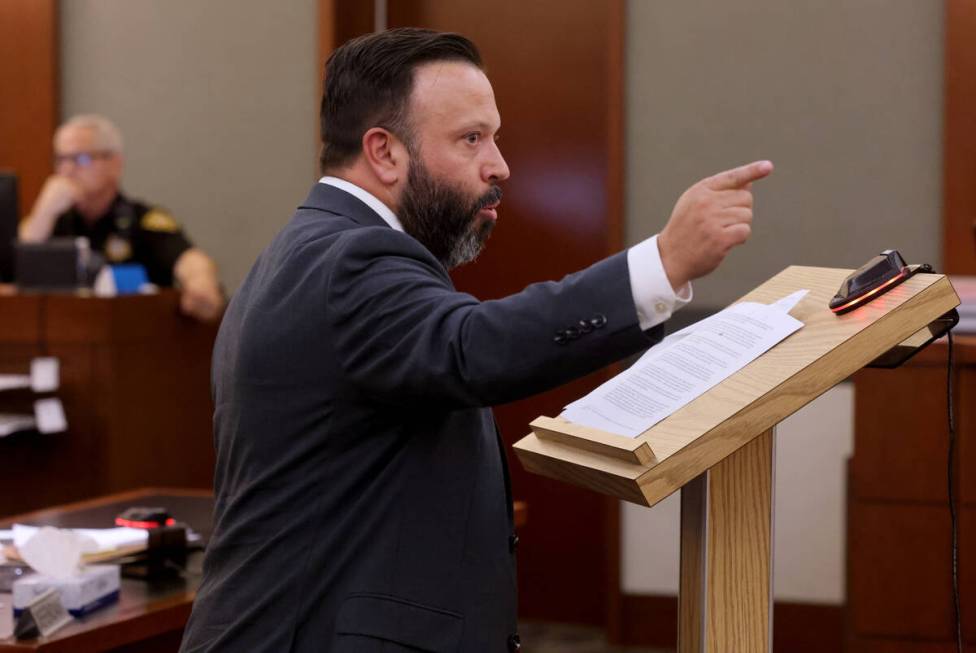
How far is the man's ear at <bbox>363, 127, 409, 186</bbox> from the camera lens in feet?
5.68

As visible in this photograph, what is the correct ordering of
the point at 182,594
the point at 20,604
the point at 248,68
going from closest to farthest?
the point at 20,604
the point at 182,594
the point at 248,68

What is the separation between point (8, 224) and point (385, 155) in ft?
11.4

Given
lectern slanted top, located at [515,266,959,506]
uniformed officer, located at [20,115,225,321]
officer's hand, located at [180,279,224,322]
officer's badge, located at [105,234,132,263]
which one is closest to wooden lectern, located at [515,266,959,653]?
lectern slanted top, located at [515,266,959,506]

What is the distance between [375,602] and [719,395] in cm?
46

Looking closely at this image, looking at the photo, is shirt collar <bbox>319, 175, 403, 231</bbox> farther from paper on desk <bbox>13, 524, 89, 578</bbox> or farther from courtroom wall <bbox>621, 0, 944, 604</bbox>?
courtroom wall <bbox>621, 0, 944, 604</bbox>

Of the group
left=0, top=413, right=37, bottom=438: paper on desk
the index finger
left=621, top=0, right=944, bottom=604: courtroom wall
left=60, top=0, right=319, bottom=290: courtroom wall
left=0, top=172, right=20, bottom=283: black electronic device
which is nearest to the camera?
the index finger

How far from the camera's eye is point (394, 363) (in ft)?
4.90

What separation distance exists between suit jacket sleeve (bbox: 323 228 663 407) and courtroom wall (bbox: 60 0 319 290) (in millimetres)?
3820


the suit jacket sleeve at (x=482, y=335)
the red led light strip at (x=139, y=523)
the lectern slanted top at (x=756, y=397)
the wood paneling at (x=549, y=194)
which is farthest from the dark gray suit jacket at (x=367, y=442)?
the wood paneling at (x=549, y=194)

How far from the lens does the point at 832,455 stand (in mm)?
4551

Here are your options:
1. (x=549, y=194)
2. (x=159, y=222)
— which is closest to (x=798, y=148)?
(x=549, y=194)

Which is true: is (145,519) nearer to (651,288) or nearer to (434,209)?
(434,209)

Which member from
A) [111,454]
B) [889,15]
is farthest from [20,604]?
[889,15]

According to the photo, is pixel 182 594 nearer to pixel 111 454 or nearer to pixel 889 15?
pixel 111 454
